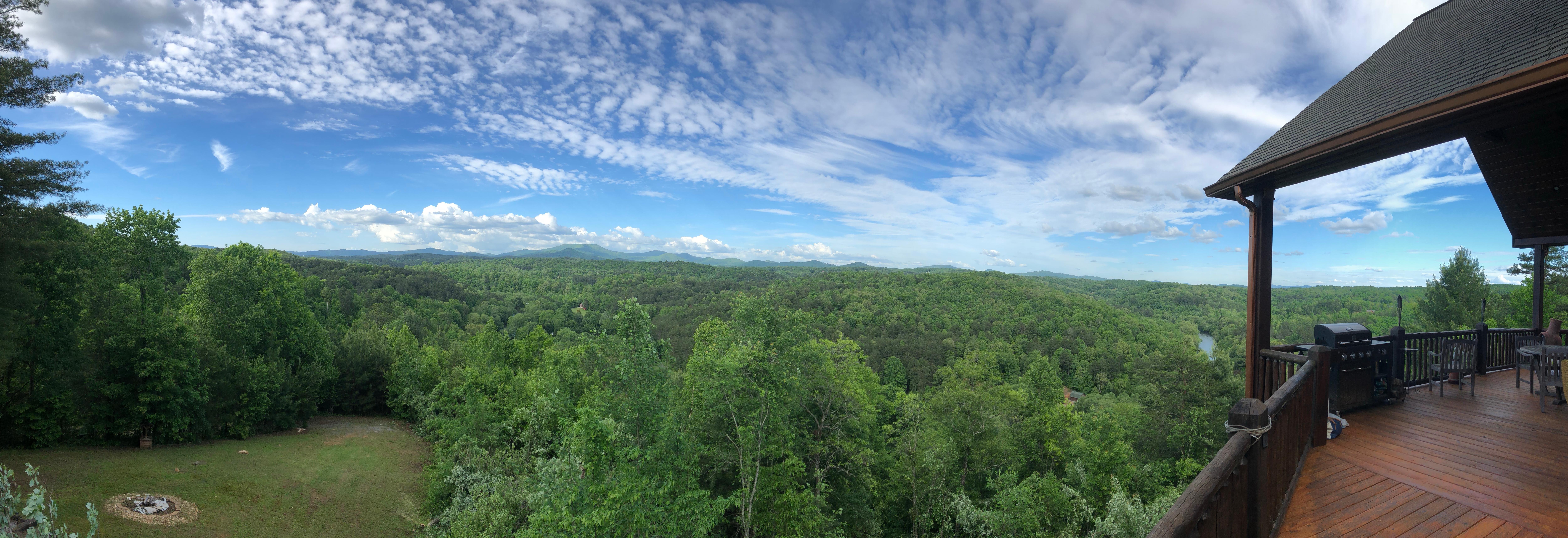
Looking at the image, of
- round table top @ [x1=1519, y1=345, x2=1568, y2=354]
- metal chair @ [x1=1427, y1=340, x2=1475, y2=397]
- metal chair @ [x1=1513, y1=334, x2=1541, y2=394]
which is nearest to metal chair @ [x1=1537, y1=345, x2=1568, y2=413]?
round table top @ [x1=1519, y1=345, x2=1568, y2=354]

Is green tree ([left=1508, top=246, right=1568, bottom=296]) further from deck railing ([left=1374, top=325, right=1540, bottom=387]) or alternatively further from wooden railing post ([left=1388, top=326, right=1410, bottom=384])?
wooden railing post ([left=1388, top=326, right=1410, bottom=384])

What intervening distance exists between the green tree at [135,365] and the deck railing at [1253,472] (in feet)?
86.8

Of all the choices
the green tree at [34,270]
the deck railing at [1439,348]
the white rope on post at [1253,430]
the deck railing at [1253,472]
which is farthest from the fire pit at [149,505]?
the deck railing at [1439,348]

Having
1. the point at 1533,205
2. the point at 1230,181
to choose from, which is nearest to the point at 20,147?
the point at 1230,181

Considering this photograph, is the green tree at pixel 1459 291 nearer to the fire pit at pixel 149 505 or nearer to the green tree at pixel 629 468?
the green tree at pixel 629 468

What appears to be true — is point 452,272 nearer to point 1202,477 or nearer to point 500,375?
point 500,375

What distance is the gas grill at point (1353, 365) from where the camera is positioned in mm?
4879

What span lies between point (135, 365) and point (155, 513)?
280 inches

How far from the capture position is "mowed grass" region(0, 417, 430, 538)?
42.3ft

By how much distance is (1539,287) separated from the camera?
6.89 metres

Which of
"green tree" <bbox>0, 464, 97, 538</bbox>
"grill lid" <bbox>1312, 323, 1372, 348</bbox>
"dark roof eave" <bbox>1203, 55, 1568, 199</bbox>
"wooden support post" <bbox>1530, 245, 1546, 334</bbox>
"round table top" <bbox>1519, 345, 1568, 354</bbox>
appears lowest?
"green tree" <bbox>0, 464, 97, 538</bbox>

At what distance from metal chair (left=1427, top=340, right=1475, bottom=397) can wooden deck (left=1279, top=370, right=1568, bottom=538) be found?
56 centimetres

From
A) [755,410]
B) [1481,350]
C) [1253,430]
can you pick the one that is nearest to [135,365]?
[755,410]

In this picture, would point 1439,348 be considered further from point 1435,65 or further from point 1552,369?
point 1435,65
